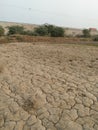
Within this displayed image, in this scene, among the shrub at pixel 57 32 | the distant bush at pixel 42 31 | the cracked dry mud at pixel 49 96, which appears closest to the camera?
the cracked dry mud at pixel 49 96

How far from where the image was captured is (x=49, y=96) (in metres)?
3.53

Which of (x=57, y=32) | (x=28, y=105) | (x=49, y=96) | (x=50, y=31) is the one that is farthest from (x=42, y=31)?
(x=28, y=105)

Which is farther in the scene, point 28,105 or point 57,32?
point 57,32

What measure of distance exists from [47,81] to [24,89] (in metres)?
0.67

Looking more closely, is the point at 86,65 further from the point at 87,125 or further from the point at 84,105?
the point at 87,125

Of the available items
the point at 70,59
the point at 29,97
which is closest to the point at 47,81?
the point at 29,97

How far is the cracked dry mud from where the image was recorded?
278 cm

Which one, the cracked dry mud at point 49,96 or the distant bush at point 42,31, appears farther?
the distant bush at point 42,31

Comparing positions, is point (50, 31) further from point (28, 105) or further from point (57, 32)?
point (28, 105)

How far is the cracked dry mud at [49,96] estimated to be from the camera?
2.78 meters

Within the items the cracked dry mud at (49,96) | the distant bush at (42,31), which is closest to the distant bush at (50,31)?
the distant bush at (42,31)

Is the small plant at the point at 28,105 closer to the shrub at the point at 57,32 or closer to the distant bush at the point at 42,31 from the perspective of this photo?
the distant bush at the point at 42,31

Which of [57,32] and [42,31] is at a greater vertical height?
[42,31]

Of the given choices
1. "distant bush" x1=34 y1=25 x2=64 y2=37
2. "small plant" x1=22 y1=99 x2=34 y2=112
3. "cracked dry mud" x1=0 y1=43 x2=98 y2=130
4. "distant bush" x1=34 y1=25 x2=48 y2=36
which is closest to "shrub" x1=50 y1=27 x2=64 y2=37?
"distant bush" x1=34 y1=25 x2=64 y2=37
